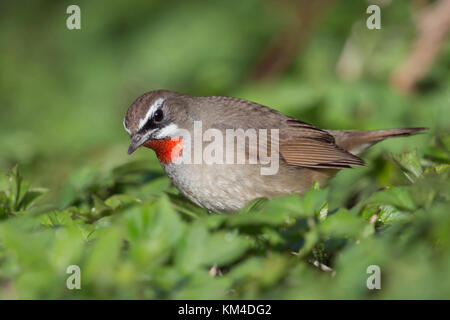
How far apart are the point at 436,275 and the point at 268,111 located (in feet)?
9.92

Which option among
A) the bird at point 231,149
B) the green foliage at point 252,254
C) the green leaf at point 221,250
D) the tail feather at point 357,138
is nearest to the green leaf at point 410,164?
the green foliage at point 252,254

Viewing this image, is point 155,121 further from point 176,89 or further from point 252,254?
point 176,89

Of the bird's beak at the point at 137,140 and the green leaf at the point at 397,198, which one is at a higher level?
the bird's beak at the point at 137,140

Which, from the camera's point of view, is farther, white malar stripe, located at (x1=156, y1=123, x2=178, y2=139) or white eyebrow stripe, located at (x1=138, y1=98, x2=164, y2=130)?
white malar stripe, located at (x1=156, y1=123, x2=178, y2=139)

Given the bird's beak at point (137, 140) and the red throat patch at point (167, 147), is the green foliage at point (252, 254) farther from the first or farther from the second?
the red throat patch at point (167, 147)

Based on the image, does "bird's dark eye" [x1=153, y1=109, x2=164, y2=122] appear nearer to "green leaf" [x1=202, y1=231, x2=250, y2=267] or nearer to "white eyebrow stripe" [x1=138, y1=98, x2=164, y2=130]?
"white eyebrow stripe" [x1=138, y1=98, x2=164, y2=130]

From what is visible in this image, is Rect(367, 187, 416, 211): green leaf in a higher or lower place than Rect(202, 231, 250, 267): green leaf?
higher

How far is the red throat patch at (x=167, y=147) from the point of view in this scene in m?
4.30

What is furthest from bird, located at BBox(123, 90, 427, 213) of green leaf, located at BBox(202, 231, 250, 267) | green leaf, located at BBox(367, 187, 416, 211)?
green leaf, located at BBox(202, 231, 250, 267)

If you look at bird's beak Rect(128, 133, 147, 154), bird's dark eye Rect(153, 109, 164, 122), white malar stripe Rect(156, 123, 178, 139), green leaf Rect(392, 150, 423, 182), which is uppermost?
bird's dark eye Rect(153, 109, 164, 122)

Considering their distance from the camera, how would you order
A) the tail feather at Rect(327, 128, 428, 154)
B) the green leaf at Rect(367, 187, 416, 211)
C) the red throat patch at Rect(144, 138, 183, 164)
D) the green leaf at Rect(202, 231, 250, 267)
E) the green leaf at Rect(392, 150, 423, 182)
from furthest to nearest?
the tail feather at Rect(327, 128, 428, 154), the red throat patch at Rect(144, 138, 183, 164), the green leaf at Rect(392, 150, 423, 182), the green leaf at Rect(367, 187, 416, 211), the green leaf at Rect(202, 231, 250, 267)

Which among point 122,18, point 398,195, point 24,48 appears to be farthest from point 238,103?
point 24,48

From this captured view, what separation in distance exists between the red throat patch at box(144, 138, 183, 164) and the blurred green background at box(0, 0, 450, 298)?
17 centimetres

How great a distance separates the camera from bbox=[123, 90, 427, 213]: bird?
4137mm
